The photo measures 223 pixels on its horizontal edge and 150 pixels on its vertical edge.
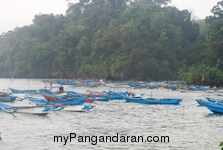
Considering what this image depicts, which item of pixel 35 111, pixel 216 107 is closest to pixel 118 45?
pixel 216 107

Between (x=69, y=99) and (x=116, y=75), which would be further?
(x=116, y=75)

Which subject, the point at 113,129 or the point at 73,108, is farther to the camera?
the point at 73,108

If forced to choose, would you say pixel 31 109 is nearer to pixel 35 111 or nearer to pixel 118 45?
pixel 35 111

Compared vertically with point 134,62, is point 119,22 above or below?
above

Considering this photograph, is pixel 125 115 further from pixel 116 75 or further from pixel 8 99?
pixel 116 75

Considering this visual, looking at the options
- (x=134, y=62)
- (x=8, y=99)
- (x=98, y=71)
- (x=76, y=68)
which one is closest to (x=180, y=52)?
(x=134, y=62)

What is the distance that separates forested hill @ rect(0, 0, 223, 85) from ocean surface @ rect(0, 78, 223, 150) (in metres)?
34.5

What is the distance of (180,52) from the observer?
75.0 meters

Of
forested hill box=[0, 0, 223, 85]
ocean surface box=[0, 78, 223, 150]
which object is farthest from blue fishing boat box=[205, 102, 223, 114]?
forested hill box=[0, 0, 223, 85]

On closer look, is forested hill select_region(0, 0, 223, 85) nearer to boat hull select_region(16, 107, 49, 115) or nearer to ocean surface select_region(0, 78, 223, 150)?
ocean surface select_region(0, 78, 223, 150)

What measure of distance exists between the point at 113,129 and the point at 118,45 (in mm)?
54903

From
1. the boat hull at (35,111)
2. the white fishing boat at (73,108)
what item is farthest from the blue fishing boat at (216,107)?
the boat hull at (35,111)

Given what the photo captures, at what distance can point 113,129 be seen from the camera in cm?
1916

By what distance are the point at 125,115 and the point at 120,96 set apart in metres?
10.2
